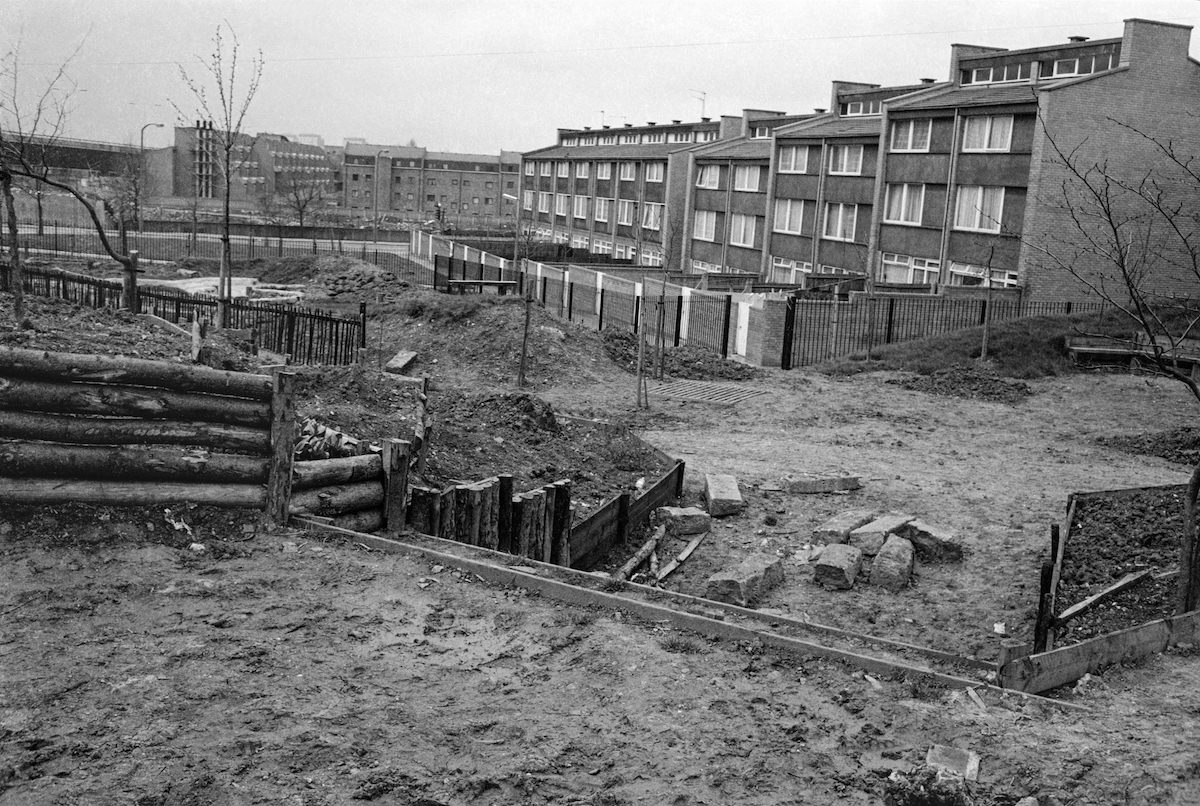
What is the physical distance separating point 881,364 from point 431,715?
22805 mm

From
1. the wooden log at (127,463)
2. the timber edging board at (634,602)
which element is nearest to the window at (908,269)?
the timber edging board at (634,602)

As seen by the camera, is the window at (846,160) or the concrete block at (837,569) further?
the window at (846,160)

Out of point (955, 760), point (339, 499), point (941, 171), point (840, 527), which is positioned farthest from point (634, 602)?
point (941, 171)

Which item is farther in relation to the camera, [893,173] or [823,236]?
[823,236]

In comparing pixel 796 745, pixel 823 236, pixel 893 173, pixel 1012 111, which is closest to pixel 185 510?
pixel 796 745

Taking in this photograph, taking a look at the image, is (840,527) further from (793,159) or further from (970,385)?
(793,159)

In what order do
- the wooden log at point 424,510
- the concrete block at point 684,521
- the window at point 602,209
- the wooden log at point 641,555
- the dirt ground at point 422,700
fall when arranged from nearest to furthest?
the dirt ground at point 422,700 → the wooden log at point 424,510 → the wooden log at point 641,555 → the concrete block at point 684,521 → the window at point 602,209

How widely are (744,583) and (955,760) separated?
4995 mm

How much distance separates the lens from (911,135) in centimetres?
4066

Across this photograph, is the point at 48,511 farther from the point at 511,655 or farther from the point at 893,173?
the point at 893,173

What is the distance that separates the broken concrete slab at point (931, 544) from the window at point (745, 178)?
40878mm

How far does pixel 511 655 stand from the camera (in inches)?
286

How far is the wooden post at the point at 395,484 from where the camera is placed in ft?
31.6

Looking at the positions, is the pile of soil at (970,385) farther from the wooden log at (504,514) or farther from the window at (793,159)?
the window at (793,159)
